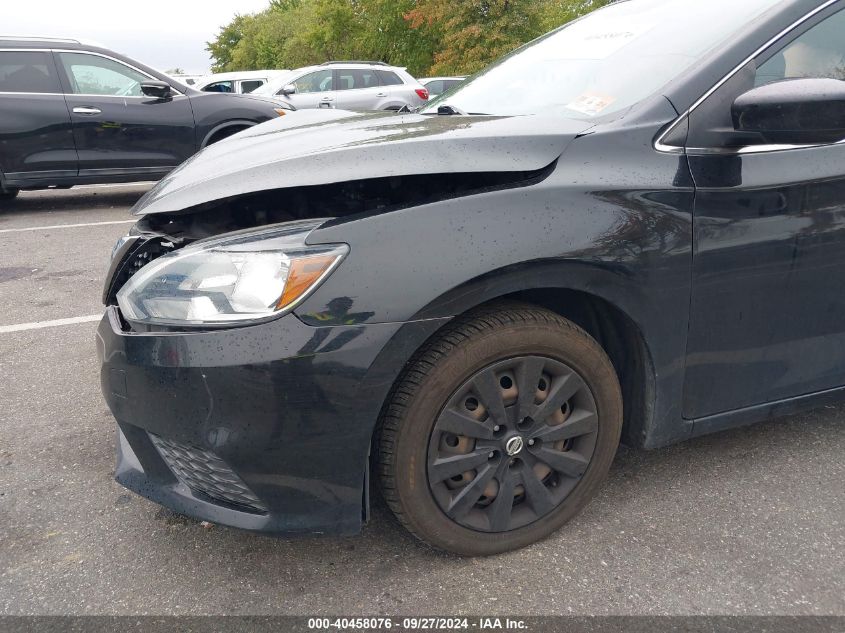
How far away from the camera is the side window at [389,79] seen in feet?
43.9

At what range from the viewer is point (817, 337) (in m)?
2.13

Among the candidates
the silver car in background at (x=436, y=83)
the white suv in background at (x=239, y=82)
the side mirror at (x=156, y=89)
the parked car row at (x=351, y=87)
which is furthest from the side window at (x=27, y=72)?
the silver car in background at (x=436, y=83)

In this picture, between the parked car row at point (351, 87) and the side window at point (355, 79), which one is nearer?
the parked car row at point (351, 87)

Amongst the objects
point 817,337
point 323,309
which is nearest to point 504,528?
point 323,309

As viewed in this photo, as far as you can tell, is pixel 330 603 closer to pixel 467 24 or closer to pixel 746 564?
pixel 746 564

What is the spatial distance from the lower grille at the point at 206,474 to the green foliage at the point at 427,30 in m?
26.0

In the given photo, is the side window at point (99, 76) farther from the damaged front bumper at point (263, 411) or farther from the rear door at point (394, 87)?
the rear door at point (394, 87)

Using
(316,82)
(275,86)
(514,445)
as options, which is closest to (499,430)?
(514,445)

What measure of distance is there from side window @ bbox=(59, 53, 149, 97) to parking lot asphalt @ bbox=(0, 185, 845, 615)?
5.52 metres

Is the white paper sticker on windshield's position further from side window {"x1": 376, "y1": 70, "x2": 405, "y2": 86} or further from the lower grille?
side window {"x1": 376, "y1": 70, "x2": 405, "y2": 86}

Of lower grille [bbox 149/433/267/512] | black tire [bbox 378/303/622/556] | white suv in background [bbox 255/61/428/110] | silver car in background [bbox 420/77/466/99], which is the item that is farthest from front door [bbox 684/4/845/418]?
silver car in background [bbox 420/77/466/99]

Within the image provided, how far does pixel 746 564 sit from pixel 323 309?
4.60ft

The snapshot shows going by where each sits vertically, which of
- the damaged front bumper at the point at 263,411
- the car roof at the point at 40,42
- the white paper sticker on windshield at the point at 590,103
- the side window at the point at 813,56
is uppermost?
the car roof at the point at 40,42

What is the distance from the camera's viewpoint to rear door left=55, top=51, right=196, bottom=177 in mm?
7066
